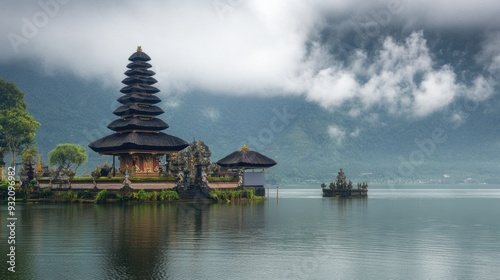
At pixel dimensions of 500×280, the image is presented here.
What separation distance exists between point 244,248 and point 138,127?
5575 cm

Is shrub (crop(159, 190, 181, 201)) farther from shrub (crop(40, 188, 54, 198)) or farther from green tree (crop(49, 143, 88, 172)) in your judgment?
green tree (crop(49, 143, 88, 172))

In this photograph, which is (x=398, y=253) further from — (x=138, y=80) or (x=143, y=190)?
(x=138, y=80)

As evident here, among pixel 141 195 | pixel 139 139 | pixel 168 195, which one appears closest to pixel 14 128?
pixel 139 139

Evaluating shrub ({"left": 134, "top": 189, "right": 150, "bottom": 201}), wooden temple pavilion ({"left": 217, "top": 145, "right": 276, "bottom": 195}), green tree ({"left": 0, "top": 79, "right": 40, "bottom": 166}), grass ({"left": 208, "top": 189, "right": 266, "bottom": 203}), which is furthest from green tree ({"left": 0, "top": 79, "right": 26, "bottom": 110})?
grass ({"left": 208, "top": 189, "right": 266, "bottom": 203})

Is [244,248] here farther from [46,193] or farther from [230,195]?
[46,193]

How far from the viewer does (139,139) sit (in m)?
87.2

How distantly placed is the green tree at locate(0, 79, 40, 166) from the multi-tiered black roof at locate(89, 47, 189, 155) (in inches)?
1079

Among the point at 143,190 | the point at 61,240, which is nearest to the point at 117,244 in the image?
the point at 61,240

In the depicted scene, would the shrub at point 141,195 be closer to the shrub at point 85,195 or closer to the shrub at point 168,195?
→ the shrub at point 168,195

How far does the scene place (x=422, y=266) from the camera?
1189 inches

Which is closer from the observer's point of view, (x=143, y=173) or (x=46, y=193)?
(x=46, y=193)

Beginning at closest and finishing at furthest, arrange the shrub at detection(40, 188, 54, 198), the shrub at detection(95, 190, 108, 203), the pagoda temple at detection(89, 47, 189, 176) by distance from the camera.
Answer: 1. the shrub at detection(95, 190, 108, 203)
2. the shrub at detection(40, 188, 54, 198)
3. the pagoda temple at detection(89, 47, 189, 176)

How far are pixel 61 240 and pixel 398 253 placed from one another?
19.4 meters

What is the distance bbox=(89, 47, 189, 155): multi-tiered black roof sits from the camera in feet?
286
